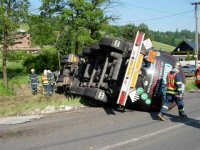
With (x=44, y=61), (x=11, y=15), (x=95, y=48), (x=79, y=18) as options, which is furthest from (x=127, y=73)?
(x=44, y=61)

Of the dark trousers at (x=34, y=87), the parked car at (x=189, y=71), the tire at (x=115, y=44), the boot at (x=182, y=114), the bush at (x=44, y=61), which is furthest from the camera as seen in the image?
the parked car at (x=189, y=71)

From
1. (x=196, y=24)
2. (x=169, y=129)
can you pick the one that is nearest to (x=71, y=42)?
(x=196, y=24)

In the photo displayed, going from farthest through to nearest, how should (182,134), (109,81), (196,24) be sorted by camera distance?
(196,24)
(109,81)
(182,134)

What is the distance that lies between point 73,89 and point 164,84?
276 centimetres

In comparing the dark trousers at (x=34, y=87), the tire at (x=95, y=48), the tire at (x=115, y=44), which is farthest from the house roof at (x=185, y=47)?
the tire at (x=115, y=44)

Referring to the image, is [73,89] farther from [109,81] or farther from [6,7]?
[6,7]

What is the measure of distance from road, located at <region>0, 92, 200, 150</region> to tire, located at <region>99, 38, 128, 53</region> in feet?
5.77

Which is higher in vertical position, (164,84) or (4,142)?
(164,84)

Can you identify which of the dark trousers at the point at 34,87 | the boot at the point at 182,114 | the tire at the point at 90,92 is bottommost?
the dark trousers at the point at 34,87

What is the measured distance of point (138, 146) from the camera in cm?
695

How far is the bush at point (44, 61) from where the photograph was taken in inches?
1246

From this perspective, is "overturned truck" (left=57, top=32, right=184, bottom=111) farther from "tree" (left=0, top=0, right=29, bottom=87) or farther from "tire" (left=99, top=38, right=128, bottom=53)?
"tree" (left=0, top=0, right=29, bottom=87)

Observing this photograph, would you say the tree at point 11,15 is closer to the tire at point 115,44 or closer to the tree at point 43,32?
the tree at point 43,32

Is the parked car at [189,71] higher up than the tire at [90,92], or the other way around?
the parked car at [189,71]
